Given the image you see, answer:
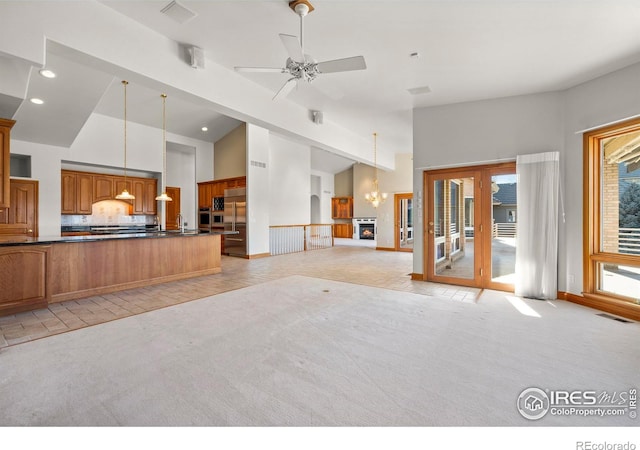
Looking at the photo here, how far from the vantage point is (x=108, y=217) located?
827 centimetres

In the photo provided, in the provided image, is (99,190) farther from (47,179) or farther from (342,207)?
(342,207)

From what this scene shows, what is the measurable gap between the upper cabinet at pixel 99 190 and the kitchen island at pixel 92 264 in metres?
3.63

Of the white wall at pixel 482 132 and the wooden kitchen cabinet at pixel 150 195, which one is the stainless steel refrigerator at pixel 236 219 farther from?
the white wall at pixel 482 132

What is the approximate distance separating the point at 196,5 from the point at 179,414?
370 centimetres

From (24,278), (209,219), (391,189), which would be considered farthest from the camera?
(391,189)

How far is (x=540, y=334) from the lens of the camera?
3043mm

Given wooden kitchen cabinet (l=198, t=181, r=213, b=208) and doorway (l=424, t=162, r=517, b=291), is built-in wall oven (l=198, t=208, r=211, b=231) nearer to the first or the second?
wooden kitchen cabinet (l=198, t=181, r=213, b=208)

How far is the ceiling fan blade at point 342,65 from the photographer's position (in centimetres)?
300

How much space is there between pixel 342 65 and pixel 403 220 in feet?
27.8

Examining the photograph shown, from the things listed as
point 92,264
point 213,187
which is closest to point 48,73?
point 92,264

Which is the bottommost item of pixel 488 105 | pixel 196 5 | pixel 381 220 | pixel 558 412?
pixel 558 412

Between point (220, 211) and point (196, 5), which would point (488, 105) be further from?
point (220, 211)

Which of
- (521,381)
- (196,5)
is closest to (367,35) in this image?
(196,5)
